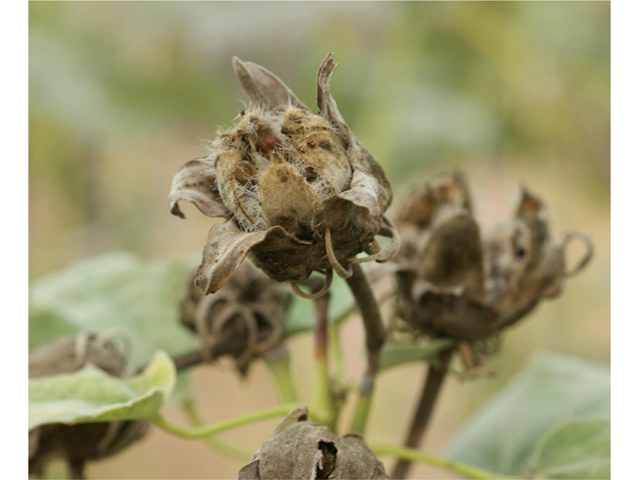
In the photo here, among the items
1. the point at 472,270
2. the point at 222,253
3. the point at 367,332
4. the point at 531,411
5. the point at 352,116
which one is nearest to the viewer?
the point at 222,253

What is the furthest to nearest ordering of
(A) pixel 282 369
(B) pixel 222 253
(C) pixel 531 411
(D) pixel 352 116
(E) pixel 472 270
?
(D) pixel 352 116 → (C) pixel 531 411 → (A) pixel 282 369 → (E) pixel 472 270 → (B) pixel 222 253

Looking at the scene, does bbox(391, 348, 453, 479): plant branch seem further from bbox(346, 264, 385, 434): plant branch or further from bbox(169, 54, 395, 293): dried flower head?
bbox(169, 54, 395, 293): dried flower head

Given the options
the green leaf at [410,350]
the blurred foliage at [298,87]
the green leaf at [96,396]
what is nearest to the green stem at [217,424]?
the green leaf at [96,396]

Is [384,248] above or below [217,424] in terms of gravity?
above

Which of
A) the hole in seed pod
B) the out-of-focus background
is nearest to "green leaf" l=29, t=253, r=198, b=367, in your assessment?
the hole in seed pod

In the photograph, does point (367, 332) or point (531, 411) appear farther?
point (531, 411)

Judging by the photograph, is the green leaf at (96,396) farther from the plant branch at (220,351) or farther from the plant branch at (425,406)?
the plant branch at (425,406)

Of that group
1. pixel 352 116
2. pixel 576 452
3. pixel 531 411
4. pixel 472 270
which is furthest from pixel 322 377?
pixel 352 116

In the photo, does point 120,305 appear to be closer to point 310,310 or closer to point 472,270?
point 310,310
